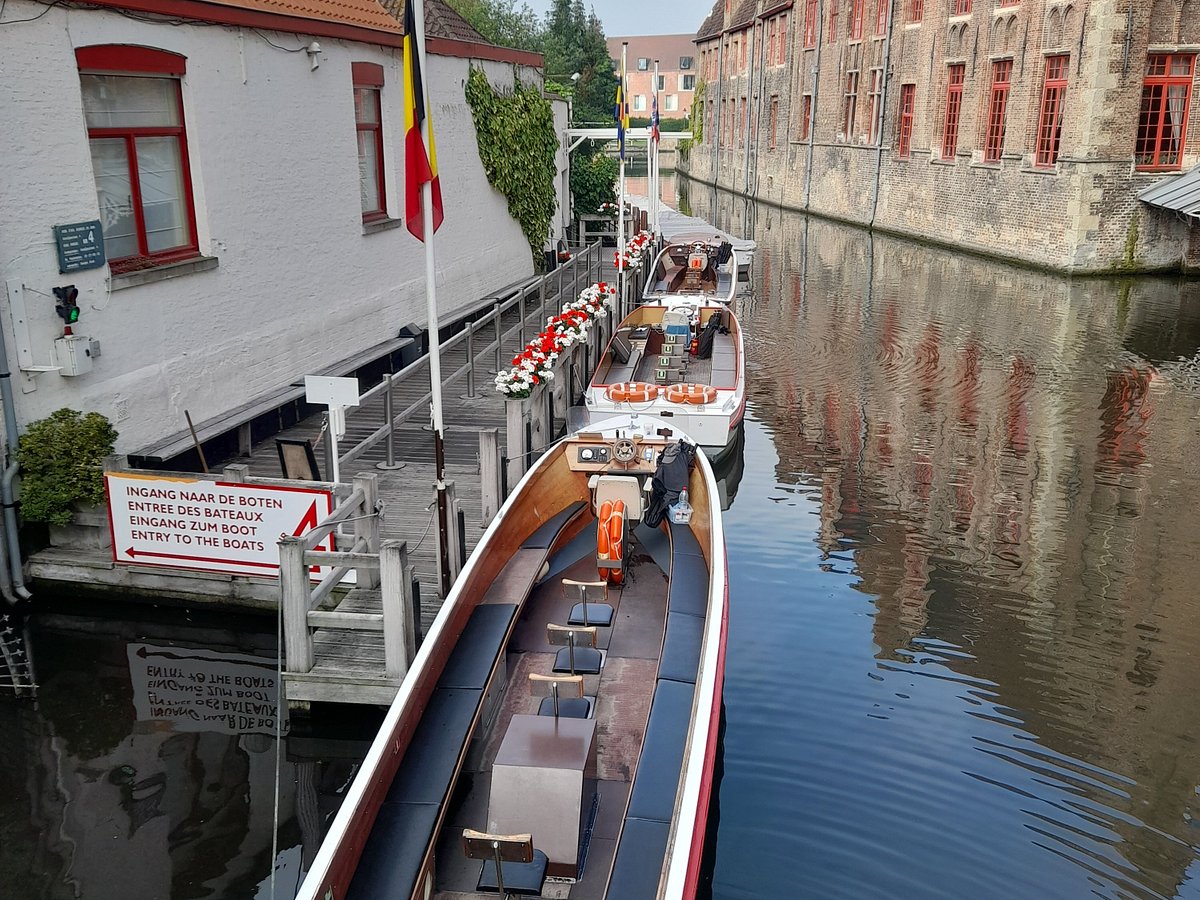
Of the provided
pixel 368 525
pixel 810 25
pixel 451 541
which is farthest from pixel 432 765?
pixel 810 25

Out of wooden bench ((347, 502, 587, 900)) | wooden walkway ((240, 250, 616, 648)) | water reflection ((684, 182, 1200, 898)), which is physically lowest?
water reflection ((684, 182, 1200, 898))

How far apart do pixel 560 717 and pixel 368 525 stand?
316cm

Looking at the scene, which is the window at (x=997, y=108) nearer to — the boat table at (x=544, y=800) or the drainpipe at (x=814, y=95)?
the drainpipe at (x=814, y=95)

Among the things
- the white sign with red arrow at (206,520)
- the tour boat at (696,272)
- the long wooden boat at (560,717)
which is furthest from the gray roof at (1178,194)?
the white sign with red arrow at (206,520)

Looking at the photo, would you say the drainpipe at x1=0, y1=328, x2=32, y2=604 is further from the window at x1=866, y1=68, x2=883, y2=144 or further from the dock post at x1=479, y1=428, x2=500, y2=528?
the window at x1=866, y1=68, x2=883, y2=144

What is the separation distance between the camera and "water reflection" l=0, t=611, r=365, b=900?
268 inches

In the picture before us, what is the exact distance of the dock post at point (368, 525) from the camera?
8.77 m

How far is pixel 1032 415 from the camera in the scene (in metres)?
16.8

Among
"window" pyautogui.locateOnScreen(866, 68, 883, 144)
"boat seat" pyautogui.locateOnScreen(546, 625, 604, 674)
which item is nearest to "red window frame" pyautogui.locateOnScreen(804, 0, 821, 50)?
"window" pyautogui.locateOnScreen(866, 68, 883, 144)

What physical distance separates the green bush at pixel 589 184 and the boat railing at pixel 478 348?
189 inches

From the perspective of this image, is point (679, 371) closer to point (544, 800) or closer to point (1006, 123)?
point (544, 800)

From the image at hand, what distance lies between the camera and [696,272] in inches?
969

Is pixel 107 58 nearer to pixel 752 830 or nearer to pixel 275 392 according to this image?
pixel 275 392

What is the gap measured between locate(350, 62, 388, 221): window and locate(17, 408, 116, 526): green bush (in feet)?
24.1
